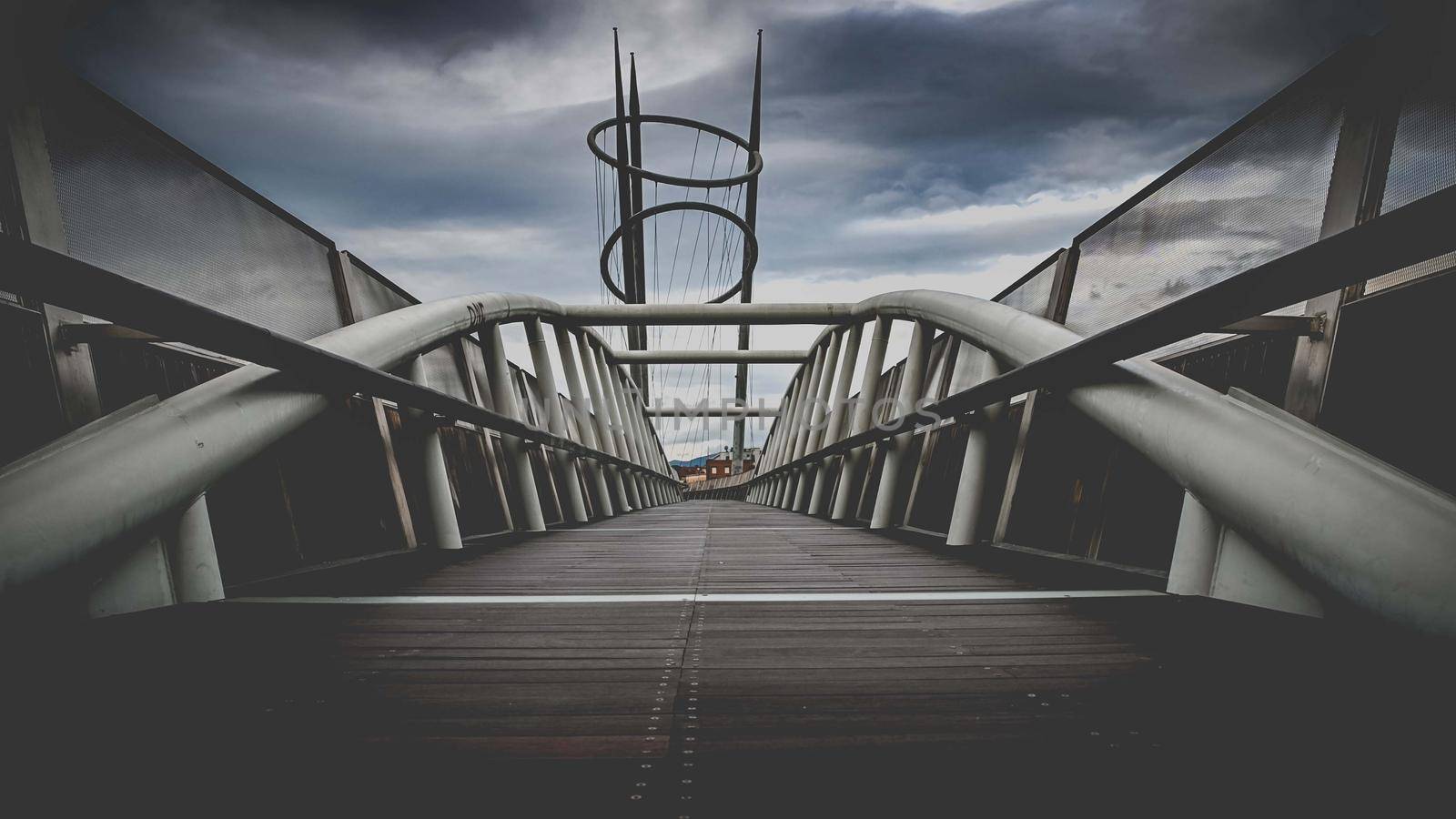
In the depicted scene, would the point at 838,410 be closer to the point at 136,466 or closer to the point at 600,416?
the point at 600,416

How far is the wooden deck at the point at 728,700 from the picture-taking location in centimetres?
112

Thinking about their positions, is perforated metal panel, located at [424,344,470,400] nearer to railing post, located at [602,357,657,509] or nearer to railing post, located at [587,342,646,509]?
railing post, located at [587,342,646,509]

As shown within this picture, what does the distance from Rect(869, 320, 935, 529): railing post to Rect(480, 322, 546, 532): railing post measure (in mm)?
3706

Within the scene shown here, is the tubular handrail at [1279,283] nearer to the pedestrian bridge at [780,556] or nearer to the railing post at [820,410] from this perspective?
the pedestrian bridge at [780,556]

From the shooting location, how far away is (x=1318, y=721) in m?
1.29

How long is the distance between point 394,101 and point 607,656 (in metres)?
9.98

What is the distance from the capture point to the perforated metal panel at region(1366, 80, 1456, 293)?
7.23 ft

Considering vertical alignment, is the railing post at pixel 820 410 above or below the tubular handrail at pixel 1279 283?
below

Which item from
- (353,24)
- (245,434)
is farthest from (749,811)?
(353,24)

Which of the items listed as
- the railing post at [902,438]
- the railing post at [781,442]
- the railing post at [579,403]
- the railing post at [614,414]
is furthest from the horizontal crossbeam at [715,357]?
the railing post at [902,438]

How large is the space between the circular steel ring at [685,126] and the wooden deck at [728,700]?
1855cm

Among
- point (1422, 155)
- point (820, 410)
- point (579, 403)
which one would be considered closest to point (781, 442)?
point (820, 410)

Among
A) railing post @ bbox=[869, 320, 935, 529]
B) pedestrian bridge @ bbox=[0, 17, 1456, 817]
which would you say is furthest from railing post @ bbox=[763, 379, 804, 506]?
pedestrian bridge @ bbox=[0, 17, 1456, 817]

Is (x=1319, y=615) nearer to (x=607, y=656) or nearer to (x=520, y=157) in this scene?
(x=607, y=656)
